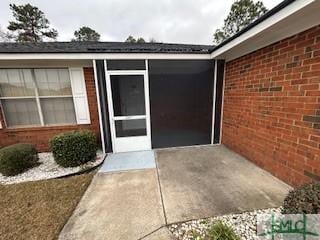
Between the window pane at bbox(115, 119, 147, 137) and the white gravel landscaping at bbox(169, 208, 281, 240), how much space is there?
2930 millimetres

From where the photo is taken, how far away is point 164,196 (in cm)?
257

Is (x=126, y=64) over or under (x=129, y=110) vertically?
over

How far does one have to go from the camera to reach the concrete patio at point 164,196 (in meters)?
1.99

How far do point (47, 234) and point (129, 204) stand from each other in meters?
1.04

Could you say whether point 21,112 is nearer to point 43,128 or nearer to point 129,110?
point 43,128

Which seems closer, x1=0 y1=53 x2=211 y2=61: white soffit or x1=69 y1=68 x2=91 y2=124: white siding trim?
x1=0 y1=53 x2=211 y2=61: white soffit

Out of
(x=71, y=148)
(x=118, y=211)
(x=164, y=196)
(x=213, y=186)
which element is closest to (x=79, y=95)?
(x=71, y=148)

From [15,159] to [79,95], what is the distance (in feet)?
6.88

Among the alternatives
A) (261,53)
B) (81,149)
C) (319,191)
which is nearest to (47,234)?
(81,149)

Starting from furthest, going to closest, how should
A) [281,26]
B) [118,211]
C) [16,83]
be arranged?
[16,83] → [281,26] → [118,211]

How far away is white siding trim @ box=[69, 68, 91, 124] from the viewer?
4.39 m

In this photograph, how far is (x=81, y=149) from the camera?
12.3 feet

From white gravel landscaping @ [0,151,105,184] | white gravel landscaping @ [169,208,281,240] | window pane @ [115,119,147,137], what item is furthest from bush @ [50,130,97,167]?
white gravel landscaping @ [169,208,281,240]

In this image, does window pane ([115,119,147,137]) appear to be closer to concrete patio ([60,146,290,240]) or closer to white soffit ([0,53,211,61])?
concrete patio ([60,146,290,240])
